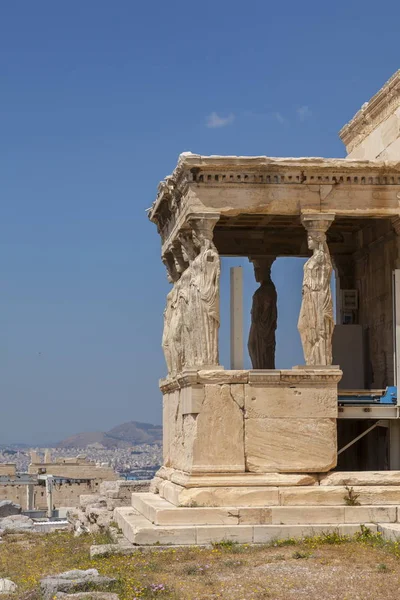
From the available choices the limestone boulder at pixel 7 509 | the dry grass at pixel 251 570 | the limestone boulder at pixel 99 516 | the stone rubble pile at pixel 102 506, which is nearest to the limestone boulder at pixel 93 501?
the stone rubble pile at pixel 102 506

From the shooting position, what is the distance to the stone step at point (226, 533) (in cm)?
1373

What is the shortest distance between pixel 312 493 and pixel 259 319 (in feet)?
16.7

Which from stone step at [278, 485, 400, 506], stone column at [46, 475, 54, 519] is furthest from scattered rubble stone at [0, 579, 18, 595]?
stone column at [46, 475, 54, 519]

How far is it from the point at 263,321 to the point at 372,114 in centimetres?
404

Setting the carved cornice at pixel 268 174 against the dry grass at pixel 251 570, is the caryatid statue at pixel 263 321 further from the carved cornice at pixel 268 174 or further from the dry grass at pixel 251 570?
the dry grass at pixel 251 570

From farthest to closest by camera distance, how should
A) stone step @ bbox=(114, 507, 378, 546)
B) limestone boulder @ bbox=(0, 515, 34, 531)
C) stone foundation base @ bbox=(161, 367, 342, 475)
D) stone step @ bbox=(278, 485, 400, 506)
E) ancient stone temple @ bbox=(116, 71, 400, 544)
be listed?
limestone boulder @ bbox=(0, 515, 34, 531)
stone foundation base @ bbox=(161, 367, 342, 475)
stone step @ bbox=(278, 485, 400, 506)
ancient stone temple @ bbox=(116, 71, 400, 544)
stone step @ bbox=(114, 507, 378, 546)

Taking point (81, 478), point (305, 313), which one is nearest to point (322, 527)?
point (305, 313)

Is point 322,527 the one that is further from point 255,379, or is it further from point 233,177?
point 233,177

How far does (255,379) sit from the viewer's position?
49.0ft

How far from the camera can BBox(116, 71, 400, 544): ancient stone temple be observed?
47.3 feet

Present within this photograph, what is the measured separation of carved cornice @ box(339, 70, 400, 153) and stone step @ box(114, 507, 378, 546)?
7.01 metres

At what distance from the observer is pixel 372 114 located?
18.4 meters

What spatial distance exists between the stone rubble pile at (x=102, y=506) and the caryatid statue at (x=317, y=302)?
4.31m

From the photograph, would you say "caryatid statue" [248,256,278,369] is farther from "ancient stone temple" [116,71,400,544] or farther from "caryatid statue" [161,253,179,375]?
"ancient stone temple" [116,71,400,544]
